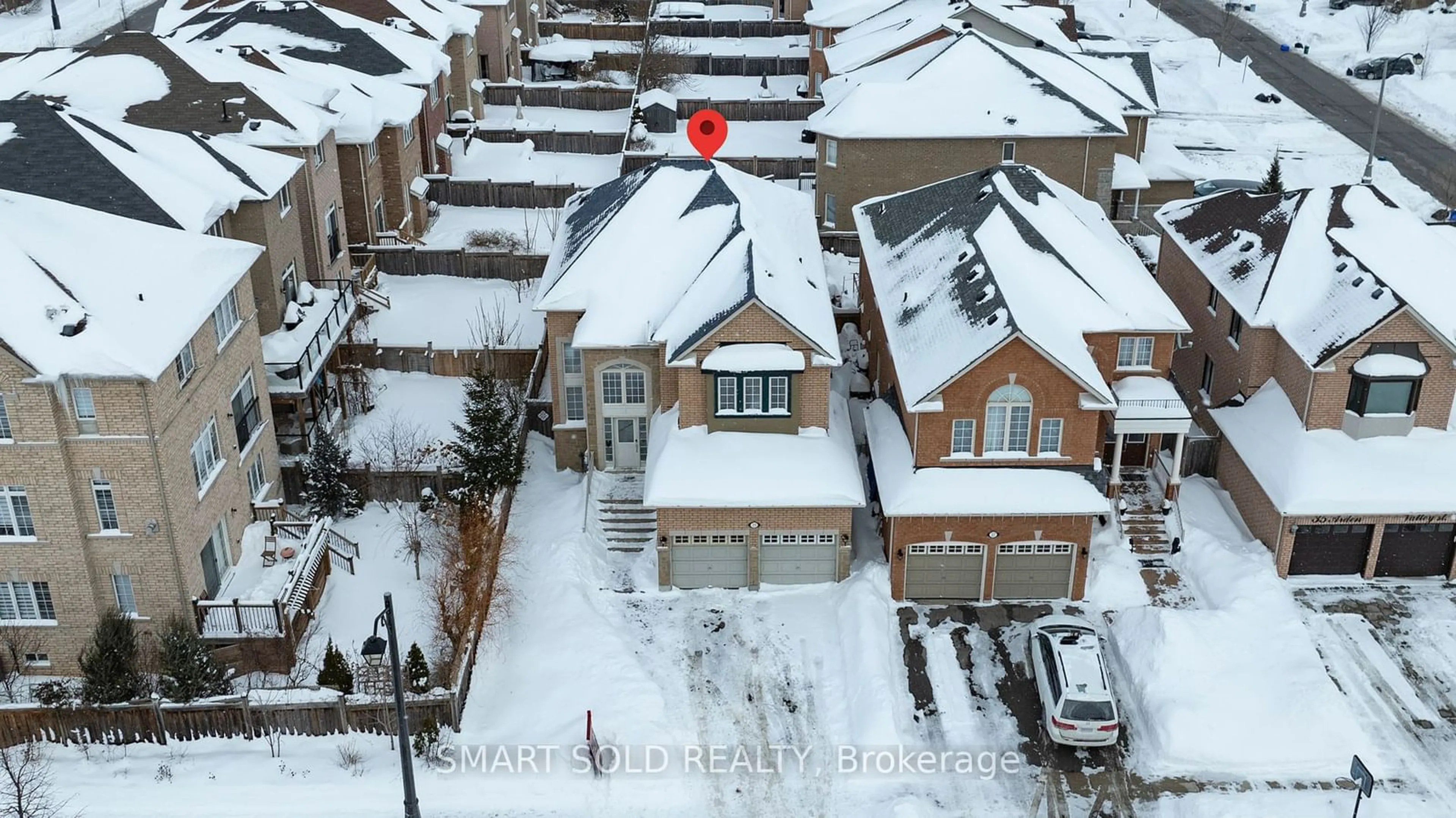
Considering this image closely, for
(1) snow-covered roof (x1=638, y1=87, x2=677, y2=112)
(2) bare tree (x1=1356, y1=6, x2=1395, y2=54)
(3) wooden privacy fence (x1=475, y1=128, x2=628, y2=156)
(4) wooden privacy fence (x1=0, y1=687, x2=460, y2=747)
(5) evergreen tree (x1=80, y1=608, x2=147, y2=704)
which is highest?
(2) bare tree (x1=1356, y1=6, x2=1395, y2=54)

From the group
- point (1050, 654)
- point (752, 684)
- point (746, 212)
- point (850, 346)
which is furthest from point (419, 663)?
point (850, 346)

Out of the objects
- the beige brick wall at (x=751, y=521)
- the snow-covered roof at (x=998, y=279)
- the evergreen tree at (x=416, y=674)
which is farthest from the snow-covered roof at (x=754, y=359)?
the evergreen tree at (x=416, y=674)

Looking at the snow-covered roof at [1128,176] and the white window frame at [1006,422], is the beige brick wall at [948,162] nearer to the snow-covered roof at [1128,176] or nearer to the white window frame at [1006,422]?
the snow-covered roof at [1128,176]

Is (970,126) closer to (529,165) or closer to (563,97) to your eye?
(529,165)

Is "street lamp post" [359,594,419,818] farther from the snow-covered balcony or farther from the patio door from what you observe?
the snow-covered balcony

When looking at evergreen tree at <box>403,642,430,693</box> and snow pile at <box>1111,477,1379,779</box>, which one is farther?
evergreen tree at <box>403,642,430,693</box>

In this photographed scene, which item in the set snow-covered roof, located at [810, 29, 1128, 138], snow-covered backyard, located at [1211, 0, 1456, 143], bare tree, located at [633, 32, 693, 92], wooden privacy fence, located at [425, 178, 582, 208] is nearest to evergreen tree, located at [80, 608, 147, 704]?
wooden privacy fence, located at [425, 178, 582, 208]
